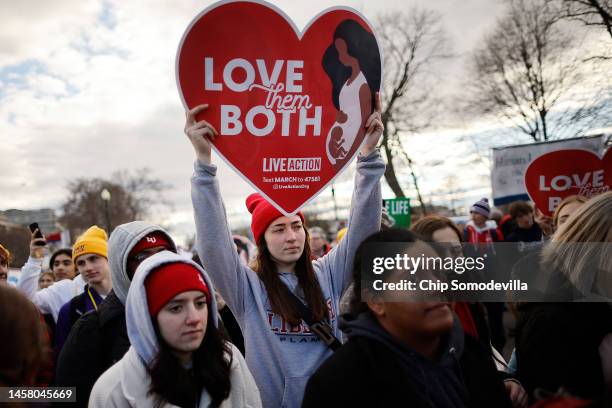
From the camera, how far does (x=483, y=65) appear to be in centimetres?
1823

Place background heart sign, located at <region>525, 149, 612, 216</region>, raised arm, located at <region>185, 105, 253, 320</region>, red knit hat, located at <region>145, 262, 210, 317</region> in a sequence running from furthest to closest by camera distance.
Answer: background heart sign, located at <region>525, 149, 612, 216</region> → raised arm, located at <region>185, 105, 253, 320</region> → red knit hat, located at <region>145, 262, 210, 317</region>

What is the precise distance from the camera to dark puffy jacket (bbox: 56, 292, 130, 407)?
2301 mm

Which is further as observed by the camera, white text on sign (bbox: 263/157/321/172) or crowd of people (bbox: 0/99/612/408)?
white text on sign (bbox: 263/157/321/172)

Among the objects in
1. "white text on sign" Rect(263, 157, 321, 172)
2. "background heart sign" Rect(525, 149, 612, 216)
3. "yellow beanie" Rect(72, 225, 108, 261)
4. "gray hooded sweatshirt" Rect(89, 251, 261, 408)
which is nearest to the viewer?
"gray hooded sweatshirt" Rect(89, 251, 261, 408)

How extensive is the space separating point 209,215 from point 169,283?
399mm

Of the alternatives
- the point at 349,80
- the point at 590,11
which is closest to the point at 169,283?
the point at 349,80

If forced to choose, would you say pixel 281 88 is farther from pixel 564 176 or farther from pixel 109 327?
pixel 564 176

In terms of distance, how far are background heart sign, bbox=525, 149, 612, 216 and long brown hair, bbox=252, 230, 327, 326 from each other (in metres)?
3.19

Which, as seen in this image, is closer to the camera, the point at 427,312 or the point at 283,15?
the point at 427,312

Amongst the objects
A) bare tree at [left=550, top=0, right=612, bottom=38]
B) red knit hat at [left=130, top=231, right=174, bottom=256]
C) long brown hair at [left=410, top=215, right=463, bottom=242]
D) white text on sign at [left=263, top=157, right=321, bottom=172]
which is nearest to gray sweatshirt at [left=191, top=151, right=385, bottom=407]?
white text on sign at [left=263, top=157, right=321, bottom=172]

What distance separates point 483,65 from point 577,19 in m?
11.0

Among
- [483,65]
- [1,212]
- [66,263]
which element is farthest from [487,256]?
[483,65]

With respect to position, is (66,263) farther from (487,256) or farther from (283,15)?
(487,256)

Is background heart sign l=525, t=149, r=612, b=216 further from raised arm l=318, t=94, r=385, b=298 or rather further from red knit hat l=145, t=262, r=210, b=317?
red knit hat l=145, t=262, r=210, b=317
